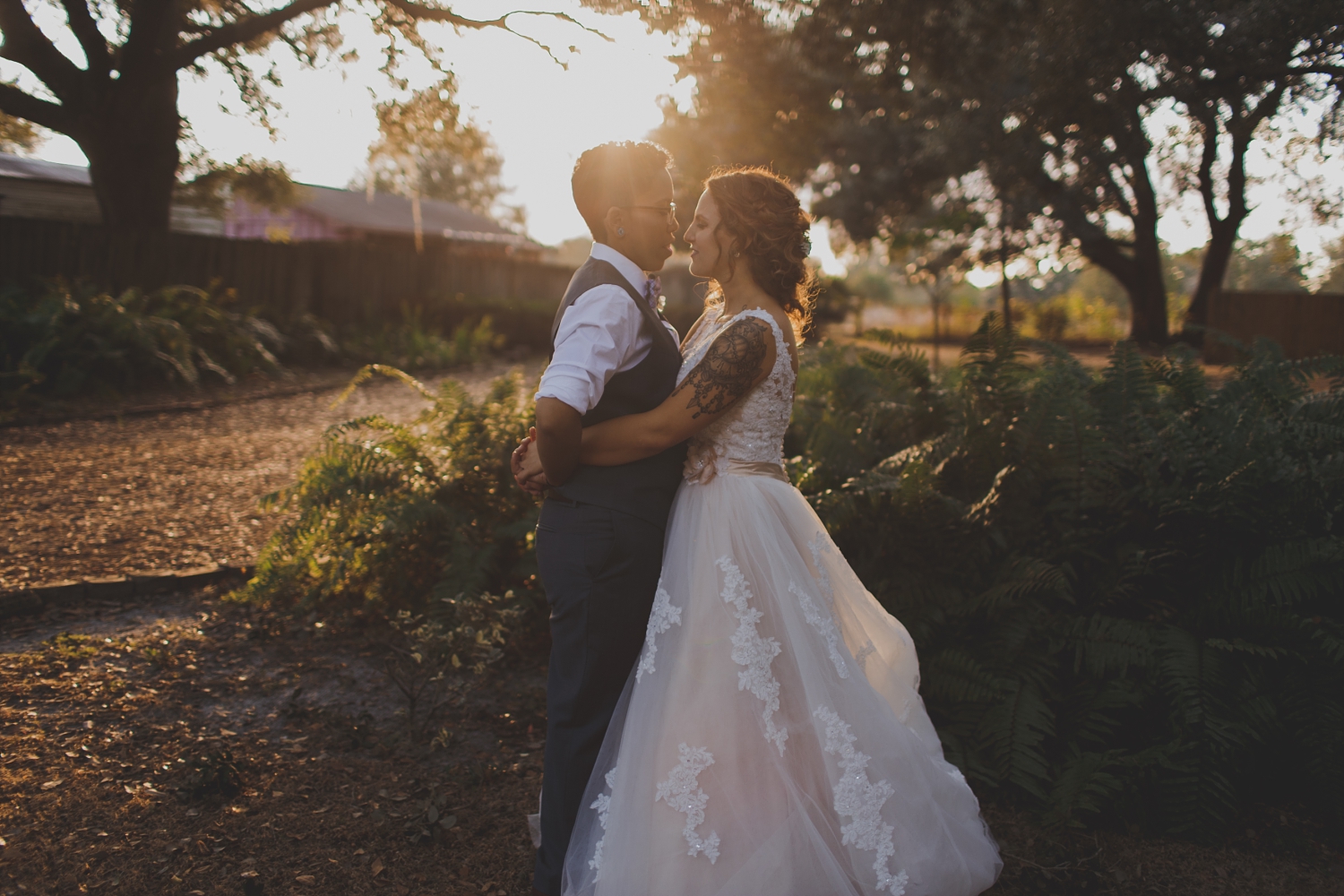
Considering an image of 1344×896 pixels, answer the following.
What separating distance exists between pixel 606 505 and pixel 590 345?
1.55ft

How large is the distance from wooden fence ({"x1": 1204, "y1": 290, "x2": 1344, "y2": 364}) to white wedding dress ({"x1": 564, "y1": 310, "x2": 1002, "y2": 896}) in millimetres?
18102

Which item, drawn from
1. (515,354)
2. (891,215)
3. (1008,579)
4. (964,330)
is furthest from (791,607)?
(964,330)

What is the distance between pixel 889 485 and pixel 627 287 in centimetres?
171

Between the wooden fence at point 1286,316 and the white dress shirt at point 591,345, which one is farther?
the wooden fence at point 1286,316

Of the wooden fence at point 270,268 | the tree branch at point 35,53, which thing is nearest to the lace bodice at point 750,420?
the wooden fence at point 270,268

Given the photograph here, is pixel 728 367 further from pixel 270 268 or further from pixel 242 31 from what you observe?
pixel 270 268

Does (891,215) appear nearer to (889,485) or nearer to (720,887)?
(889,485)

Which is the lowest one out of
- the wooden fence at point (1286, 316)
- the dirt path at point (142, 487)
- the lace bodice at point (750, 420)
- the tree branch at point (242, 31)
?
the dirt path at point (142, 487)

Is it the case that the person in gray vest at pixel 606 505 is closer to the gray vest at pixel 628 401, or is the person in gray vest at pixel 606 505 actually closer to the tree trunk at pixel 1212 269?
the gray vest at pixel 628 401

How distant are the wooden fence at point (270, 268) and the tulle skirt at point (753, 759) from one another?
13397 mm

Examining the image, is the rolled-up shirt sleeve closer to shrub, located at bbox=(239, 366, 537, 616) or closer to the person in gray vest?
the person in gray vest

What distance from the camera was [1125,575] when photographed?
11.6 feet

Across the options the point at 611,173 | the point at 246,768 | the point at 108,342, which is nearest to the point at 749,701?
the point at 611,173

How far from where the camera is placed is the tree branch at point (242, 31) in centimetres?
1184
